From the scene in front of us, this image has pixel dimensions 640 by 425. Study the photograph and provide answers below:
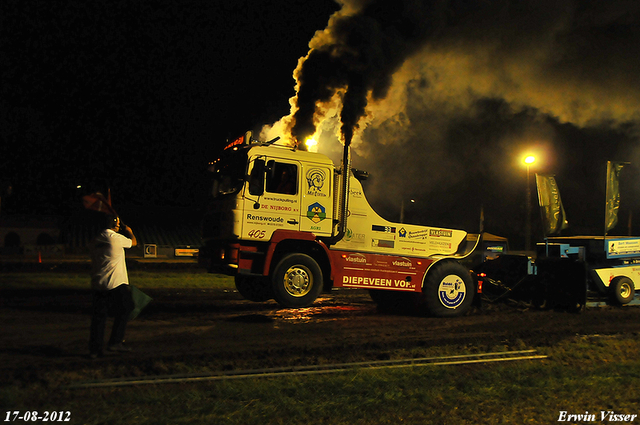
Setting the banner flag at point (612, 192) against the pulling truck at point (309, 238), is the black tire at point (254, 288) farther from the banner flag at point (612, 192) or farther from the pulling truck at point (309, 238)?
the banner flag at point (612, 192)

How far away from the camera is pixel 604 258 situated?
12.5 m

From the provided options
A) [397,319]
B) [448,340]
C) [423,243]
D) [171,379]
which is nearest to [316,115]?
[423,243]

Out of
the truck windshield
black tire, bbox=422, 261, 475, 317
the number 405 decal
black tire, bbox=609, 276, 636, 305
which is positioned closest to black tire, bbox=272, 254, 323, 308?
the number 405 decal

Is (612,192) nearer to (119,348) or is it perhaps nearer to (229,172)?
(229,172)

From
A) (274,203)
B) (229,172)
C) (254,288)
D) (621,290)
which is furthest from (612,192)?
(229,172)

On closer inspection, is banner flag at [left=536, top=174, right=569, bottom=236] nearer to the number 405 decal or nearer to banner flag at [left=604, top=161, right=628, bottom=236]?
banner flag at [left=604, top=161, right=628, bottom=236]

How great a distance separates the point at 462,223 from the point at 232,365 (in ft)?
173

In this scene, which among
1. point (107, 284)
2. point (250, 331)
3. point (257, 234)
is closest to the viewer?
point (107, 284)

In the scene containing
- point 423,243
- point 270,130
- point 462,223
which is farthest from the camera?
point 462,223

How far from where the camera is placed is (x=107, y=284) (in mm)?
6219

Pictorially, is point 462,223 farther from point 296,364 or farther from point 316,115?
point 296,364

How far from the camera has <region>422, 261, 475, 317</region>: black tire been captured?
35.1ft

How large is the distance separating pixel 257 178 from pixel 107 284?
→ 13.2ft

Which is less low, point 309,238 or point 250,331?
point 309,238
